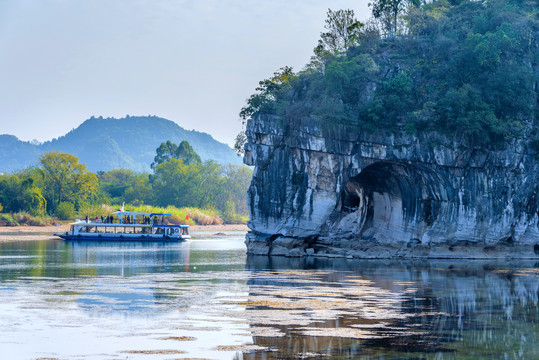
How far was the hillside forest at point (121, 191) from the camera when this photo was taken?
82.4 metres

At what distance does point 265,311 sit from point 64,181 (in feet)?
240

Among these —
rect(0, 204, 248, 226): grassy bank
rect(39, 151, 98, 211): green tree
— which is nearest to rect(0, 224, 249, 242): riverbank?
rect(0, 204, 248, 226): grassy bank

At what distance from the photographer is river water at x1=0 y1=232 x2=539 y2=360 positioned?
16.9 meters

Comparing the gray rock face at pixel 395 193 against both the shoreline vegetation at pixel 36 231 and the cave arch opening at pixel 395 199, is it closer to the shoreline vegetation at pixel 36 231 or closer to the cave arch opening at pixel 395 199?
the cave arch opening at pixel 395 199

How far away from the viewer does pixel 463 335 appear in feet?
62.5

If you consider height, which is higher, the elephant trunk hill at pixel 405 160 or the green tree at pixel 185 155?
the green tree at pixel 185 155

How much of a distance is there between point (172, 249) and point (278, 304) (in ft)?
105

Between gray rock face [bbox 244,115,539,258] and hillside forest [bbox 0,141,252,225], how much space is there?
1665 inches

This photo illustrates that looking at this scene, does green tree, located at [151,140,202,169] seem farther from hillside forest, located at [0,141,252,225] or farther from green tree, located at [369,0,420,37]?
green tree, located at [369,0,420,37]

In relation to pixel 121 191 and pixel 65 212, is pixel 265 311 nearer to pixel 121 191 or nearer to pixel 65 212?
pixel 65 212

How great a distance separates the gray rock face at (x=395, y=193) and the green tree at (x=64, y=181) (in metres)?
49.2

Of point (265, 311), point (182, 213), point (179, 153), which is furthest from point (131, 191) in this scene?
point (265, 311)

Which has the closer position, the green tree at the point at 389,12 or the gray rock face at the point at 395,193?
the gray rock face at the point at 395,193

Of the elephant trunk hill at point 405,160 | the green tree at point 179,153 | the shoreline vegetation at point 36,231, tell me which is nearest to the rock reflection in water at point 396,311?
the elephant trunk hill at point 405,160
